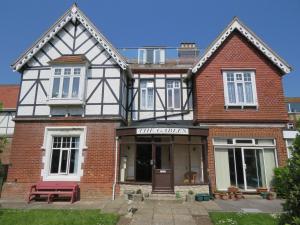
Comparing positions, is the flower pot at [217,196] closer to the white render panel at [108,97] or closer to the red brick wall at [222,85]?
the red brick wall at [222,85]

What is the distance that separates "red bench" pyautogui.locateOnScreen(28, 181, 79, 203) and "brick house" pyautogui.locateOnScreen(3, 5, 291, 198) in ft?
1.66

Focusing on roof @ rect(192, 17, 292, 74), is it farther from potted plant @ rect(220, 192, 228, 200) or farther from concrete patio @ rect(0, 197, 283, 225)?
concrete patio @ rect(0, 197, 283, 225)

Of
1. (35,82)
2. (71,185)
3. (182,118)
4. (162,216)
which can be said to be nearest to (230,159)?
(182,118)

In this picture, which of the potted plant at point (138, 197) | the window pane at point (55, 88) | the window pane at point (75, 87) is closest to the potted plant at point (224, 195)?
the potted plant at point (138, 197)

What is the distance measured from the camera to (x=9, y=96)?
89.2 ft

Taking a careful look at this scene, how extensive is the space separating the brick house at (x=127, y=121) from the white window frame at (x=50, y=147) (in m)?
0.06

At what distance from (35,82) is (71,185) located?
7.06 m

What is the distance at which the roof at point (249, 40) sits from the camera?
15.5m

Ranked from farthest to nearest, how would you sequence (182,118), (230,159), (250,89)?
(182,118) → (250,89) → (230,159)

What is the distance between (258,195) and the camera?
13812mm

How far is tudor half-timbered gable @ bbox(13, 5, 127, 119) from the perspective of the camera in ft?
47.9

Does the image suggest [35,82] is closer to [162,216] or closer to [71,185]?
[71,185]

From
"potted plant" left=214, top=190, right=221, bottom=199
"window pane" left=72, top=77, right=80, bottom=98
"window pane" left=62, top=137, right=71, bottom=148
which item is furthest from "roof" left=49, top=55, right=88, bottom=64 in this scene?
"potted plant" left=214, top=190, right=221, bottom=199

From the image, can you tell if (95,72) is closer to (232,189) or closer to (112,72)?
(112,72)
